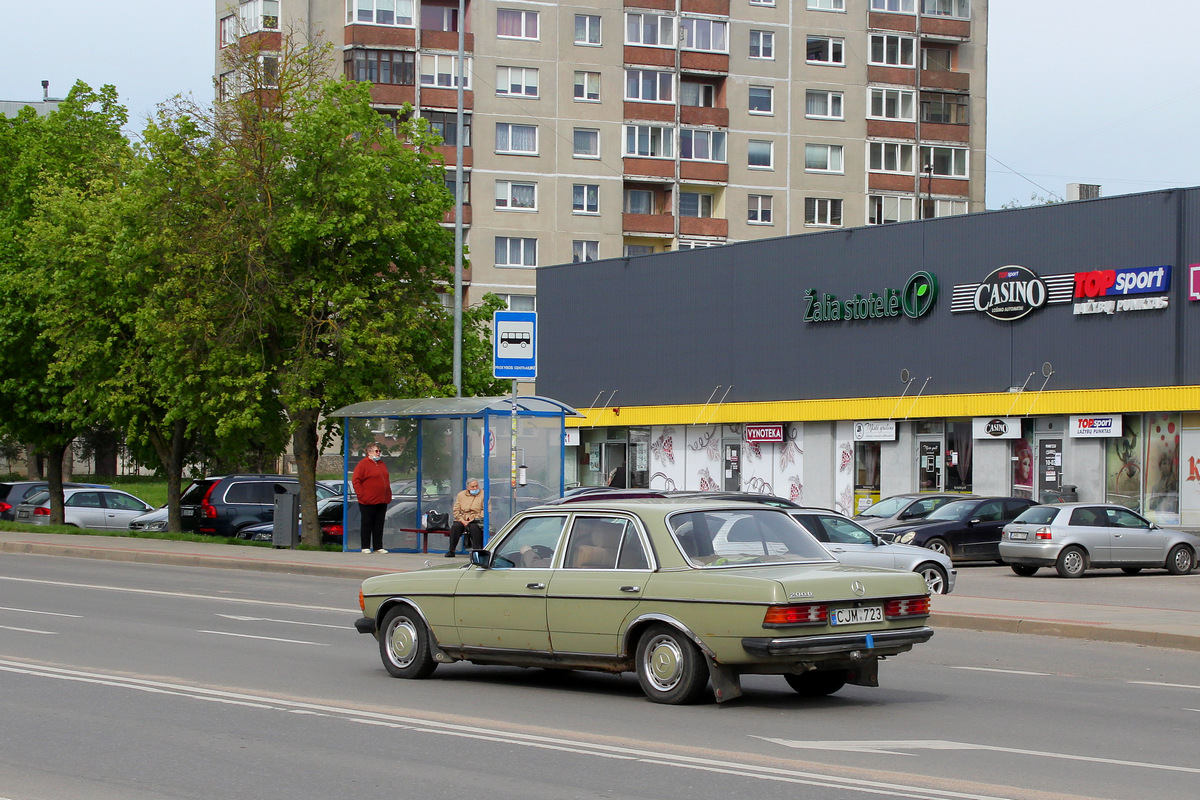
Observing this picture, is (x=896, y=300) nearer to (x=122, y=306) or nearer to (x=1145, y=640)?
(x=122, y=306)

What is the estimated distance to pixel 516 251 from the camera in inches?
2886

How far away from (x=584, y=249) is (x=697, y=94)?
10.7 metres

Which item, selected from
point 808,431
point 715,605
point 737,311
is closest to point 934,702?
point 715,605

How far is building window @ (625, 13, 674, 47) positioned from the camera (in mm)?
74750

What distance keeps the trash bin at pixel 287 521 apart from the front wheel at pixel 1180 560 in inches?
676

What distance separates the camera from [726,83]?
250 ft

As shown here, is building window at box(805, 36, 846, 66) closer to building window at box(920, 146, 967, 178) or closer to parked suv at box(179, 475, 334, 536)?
building window at box(920, 146, 967, 178)

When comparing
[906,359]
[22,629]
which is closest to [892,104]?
[906,359]

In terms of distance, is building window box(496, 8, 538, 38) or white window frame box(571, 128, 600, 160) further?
white window frame box(571, 128, 600, 160)

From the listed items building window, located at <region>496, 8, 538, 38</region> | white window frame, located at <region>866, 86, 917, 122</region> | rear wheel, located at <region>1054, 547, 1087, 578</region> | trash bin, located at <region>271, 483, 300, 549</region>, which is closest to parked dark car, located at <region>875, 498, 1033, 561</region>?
rear wheel, located at <region>1054, 547, 1087, 578</region>

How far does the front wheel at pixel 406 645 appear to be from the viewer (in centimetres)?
1162

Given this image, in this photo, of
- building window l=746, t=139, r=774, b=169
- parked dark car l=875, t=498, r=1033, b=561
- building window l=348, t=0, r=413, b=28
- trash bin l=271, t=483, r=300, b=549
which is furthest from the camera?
building window l=746, t=139, r=774, b=169

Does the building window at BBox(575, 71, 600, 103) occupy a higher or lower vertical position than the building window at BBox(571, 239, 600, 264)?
higher

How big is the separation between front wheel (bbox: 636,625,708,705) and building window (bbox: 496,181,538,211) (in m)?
64.1
